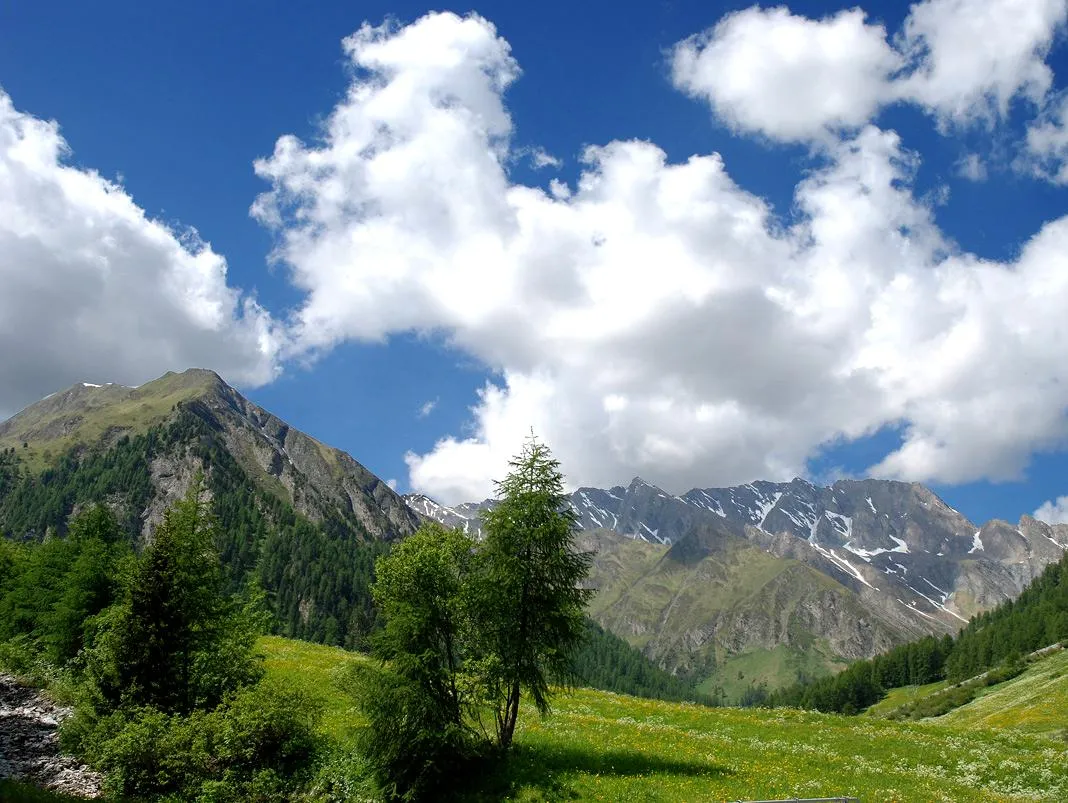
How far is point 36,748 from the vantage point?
3161cm

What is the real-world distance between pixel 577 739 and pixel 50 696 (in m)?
31.2

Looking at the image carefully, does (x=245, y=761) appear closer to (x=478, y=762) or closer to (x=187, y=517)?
(x=478, y=762)

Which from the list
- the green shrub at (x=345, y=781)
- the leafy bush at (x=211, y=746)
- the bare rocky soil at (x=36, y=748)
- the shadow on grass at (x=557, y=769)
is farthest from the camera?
the bare rocky soil at (x=36, y=748)

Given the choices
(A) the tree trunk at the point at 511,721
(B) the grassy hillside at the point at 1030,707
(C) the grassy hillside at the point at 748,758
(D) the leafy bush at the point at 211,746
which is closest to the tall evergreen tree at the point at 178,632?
(D) the leafy bush at the point at 211,746

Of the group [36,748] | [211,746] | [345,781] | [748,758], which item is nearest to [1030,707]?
[748,758]

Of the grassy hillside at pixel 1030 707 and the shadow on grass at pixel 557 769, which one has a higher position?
the shadow on grass at pixel 557 769

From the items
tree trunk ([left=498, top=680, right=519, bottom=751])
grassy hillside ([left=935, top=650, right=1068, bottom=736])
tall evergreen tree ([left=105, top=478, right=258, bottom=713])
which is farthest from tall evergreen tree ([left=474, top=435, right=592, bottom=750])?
grassy hillside ([left=935, top=650, right=1068, bottom=736])

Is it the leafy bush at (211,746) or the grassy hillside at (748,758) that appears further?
the leafy bush at (211,746)

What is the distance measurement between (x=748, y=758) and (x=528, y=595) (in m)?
12.4

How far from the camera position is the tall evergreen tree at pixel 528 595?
27609 mm

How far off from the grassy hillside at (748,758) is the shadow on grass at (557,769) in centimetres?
5

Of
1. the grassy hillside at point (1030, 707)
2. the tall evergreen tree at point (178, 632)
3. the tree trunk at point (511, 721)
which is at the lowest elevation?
the grassy hillside at point (1030, 707)

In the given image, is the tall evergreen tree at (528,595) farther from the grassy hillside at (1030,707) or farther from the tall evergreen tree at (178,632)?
the grassy hillside at (1030,707)

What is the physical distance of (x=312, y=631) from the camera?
7840 inches
